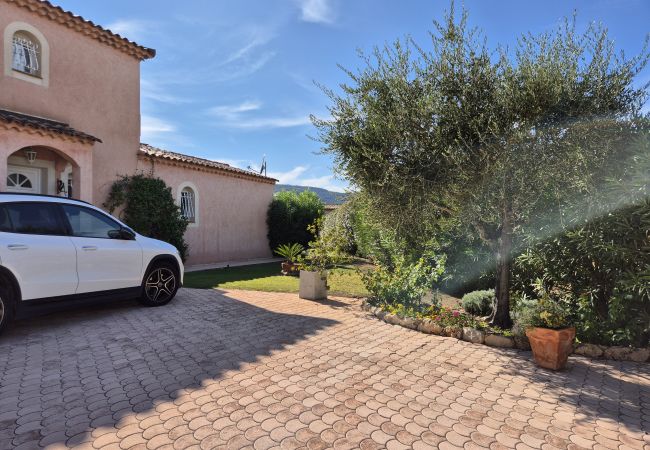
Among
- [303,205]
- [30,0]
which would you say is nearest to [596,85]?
[30,0]

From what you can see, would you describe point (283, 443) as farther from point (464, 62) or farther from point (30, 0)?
point (30, 0)

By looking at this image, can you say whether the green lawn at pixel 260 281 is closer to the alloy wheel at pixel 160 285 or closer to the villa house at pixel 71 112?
the alloy wheel at pixel 160 285

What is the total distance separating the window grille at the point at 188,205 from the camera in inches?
559

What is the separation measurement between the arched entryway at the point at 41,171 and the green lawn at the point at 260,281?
387cm

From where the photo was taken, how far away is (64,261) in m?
5.50

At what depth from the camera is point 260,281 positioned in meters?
10.7

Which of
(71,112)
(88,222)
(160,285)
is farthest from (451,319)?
(71,112)

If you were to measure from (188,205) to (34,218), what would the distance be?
9.11 meters

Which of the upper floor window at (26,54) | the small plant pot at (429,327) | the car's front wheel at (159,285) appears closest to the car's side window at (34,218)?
the car's front wheel at (159,285)

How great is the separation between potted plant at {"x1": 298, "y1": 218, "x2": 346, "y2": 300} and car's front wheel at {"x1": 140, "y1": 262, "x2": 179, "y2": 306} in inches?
104

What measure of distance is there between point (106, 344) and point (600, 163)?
6515 mm

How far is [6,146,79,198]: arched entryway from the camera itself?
907 cm

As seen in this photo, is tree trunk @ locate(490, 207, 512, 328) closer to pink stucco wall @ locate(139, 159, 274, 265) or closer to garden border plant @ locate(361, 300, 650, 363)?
garden border plant @ locate(361, 300, 650, 363)

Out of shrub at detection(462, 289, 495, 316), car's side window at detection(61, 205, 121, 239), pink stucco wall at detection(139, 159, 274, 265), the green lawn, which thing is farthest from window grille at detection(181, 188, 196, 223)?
shrub at detection(462, 289, 495, 316)
